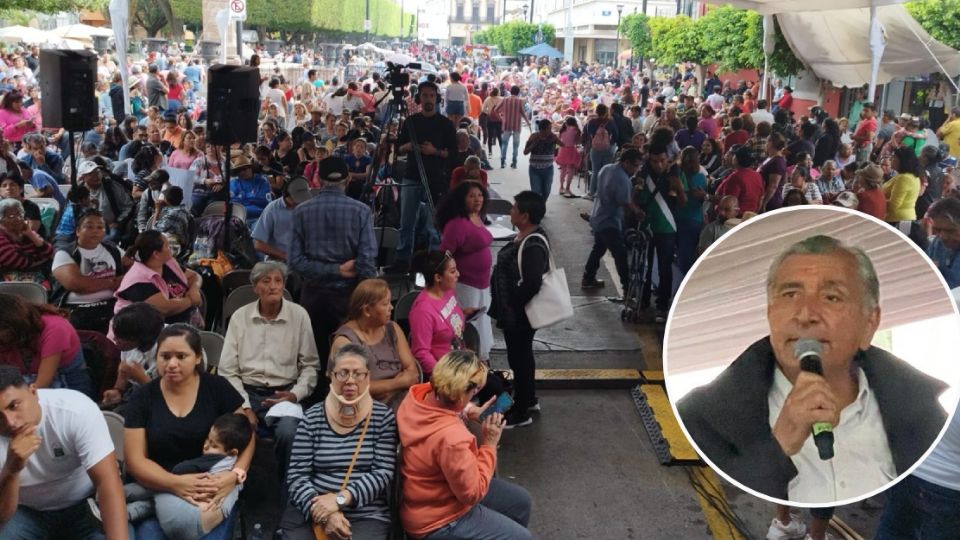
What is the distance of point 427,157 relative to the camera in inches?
340

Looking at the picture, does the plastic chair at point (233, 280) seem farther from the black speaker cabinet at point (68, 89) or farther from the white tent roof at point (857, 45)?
the white tent roof at point (857, 45)

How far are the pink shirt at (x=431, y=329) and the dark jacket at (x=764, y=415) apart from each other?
10.5 feet

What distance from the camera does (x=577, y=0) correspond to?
63.9 meters

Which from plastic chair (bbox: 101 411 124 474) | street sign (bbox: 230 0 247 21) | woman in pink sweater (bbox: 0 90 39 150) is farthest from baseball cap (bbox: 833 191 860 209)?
street sign (bbox: 230 0 247 21)

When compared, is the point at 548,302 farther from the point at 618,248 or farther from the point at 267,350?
the point at 618,248

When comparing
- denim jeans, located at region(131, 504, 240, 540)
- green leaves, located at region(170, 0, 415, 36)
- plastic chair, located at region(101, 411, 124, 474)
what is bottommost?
denim jeans, located at region(131, 504, 240, 540)

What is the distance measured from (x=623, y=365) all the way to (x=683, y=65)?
29.1 meters

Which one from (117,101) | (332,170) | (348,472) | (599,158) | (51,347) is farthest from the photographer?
(117,101)

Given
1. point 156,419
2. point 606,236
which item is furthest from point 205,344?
point 606,236

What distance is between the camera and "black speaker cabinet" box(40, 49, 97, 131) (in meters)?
8.22

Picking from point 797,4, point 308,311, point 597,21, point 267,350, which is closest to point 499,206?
point 797,4

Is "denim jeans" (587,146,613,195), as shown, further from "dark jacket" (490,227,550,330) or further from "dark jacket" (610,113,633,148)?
"dark jacket" (490,227,550,330)

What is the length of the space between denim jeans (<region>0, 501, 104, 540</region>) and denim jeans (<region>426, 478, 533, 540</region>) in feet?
4.42

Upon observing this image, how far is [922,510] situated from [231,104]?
20.4 feet
